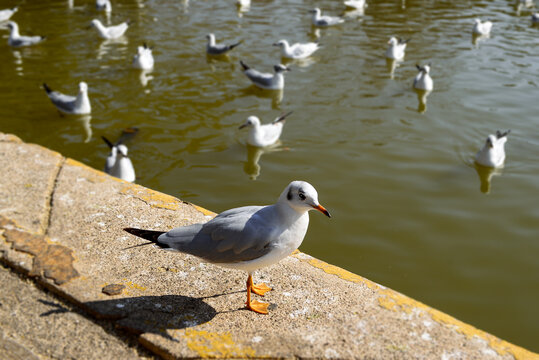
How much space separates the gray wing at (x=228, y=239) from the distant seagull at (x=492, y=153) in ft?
18.4

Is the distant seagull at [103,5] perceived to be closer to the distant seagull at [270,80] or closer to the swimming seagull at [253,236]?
the distant seagull at [270,80]

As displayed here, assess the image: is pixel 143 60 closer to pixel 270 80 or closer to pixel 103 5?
pixel 270 80

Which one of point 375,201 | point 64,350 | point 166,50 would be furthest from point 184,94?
point 64,350

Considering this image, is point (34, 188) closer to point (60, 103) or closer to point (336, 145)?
point (336, 145)

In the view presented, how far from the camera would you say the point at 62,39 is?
1426 centimetres

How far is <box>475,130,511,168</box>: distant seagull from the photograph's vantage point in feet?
24.7

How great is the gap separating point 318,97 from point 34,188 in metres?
6.94

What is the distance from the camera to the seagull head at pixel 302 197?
2883mm

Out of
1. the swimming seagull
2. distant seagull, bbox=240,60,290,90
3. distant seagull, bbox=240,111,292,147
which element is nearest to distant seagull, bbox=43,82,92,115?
distant seagull, bbox=240,111,292,147

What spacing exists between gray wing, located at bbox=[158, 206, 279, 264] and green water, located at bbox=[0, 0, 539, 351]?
266 cm

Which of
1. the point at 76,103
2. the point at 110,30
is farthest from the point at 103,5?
the point at 76,103

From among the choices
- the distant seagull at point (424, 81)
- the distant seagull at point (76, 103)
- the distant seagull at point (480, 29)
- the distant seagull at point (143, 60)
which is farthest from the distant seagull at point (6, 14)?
the distant seagull at point (480, 29)

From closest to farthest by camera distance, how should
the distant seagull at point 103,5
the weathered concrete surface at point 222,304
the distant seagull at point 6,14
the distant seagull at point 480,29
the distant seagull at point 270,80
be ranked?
the weathered concrete surface at point 222,304
the distant seagull at point 270,80
the distant seagull at point 480,29
the distant seagull at point 6,14
the distant seagull at point 103,5

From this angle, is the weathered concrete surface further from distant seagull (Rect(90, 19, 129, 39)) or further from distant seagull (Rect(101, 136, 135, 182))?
distant seagull (Rect(90, 19, 129, 39))
